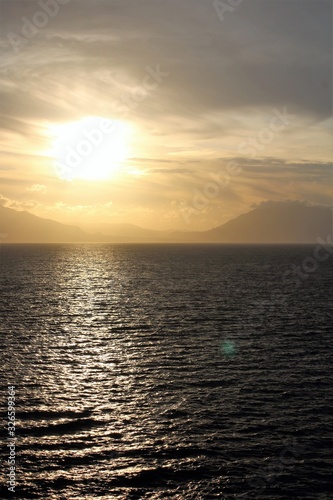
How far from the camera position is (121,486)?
32.0 metres

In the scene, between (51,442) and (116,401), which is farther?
(116,401)

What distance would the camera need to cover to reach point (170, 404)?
45.8m

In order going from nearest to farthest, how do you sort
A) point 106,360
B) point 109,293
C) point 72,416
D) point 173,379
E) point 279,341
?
point 72,416 → point 173,379 → point 106,360 → point 279,341 → point 109,293

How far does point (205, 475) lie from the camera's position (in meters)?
33.4

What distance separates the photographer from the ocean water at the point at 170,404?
32.9 meters

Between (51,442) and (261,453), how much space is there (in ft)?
52.6

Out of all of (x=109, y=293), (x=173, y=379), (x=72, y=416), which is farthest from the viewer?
(x=109, y=293)

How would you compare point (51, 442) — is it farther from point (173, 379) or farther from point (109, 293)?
point (109, 293)

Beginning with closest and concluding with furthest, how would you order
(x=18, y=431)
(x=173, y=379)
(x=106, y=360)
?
(x=18, y=431), (x=173, y=379), (x=106, y=360)

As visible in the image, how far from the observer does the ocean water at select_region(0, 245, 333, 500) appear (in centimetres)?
3291

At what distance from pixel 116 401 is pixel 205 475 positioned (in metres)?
15.3

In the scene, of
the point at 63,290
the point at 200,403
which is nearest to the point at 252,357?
the point at 200,403

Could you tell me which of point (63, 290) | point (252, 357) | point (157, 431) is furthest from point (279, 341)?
point (63, 290)

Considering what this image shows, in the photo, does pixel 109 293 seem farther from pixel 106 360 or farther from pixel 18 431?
pixel 18 431
